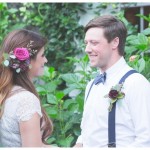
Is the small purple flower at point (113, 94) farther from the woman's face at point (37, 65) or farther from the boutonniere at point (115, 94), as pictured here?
the woman's face at point (37, 65)

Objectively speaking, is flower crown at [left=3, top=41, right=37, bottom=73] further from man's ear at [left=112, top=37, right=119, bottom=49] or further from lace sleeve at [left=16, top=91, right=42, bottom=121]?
man's ear at [left=112, top=37, right=119, bottom=49]

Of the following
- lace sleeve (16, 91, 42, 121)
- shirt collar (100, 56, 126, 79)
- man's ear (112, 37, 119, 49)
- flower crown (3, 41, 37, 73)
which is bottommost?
lace sleeve (16, 91, 42, 121)

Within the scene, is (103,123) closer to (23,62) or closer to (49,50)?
(23,62)

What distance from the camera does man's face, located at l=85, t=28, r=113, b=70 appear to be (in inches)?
82.3

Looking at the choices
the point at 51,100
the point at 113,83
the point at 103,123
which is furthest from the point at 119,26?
the point at 51,100

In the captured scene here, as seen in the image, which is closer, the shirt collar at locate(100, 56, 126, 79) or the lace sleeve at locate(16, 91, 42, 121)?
the lace sleeve at locate(16, 91, 42, 121)

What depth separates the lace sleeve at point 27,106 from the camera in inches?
76.3

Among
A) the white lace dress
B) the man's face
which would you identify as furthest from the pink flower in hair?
the man's face

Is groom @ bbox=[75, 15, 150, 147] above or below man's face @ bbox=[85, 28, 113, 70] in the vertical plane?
below

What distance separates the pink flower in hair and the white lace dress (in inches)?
6.6

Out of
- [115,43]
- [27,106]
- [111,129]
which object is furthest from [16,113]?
[115,43]

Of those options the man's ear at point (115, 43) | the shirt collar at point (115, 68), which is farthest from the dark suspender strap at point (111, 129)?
the man's ear at point (115, 43)

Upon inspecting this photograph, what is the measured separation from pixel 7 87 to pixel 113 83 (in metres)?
0.50

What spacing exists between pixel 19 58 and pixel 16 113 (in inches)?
10.7
